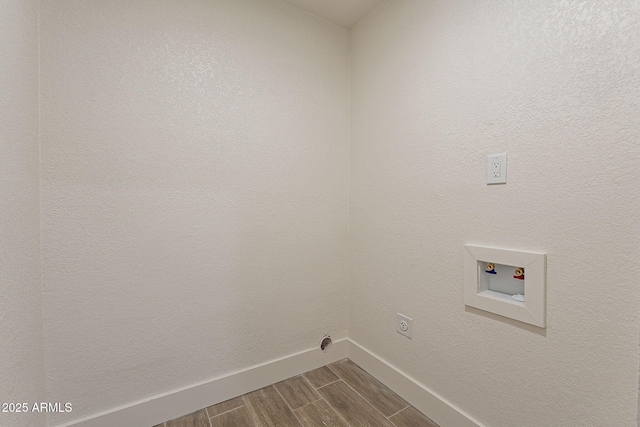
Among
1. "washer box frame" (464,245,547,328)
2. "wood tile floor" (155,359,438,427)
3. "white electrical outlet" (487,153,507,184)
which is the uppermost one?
"white electrical outlet" (487,153,507,184)

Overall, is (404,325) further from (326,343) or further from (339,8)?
(339,8)

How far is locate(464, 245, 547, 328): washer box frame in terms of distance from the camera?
98 cm

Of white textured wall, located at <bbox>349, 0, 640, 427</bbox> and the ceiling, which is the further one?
the ceiling

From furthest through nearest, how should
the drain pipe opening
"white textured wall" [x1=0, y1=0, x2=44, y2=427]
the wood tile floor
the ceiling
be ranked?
the drain pipe opening → the ceiling → the wood tile floor → "white textured wall" [x1=0, y1=0, x2=44, y2=427]

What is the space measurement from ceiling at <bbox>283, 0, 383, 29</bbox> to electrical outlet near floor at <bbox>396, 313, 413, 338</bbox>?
1806 mm

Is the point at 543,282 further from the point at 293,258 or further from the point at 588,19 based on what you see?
the point at 293,258

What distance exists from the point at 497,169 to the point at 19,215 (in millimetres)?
1707

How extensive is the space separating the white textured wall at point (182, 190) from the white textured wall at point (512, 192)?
1.41 feet

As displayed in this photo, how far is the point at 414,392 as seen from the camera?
142cm

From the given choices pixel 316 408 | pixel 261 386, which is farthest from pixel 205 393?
pixel 316 408

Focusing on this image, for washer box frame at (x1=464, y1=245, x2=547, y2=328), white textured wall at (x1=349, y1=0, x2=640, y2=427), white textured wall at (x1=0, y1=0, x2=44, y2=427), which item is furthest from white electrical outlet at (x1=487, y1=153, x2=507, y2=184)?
white textured wall at (x1=0, y1=0, x2=44, y2=427)

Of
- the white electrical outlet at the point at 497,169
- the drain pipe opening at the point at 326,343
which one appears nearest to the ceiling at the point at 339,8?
the white electrical outlet at the point at 497,169

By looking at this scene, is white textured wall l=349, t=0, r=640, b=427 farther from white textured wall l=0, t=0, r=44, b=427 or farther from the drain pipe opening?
white textured wall l=0, t=0, r=44, b=427

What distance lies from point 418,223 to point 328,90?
1035 millimetres
